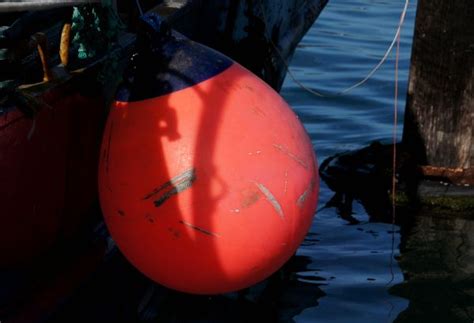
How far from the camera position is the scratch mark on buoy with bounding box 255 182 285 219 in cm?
406

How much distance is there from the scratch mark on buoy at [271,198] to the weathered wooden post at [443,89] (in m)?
2.54

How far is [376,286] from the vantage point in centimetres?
599

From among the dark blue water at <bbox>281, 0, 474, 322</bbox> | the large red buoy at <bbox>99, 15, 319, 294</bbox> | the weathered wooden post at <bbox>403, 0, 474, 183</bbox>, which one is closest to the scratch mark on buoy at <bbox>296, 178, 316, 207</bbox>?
the large red buoy at <bbox>99, 15, 319, 294</bbox>

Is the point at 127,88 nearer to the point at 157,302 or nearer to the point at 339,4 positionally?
the point at 157,302

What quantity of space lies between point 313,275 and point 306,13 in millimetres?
2656

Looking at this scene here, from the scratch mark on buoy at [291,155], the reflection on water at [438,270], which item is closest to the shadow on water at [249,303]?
the reflection on water at [438,270]

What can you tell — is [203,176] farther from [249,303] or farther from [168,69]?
[249,303]

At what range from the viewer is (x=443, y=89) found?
Result: 6.40 metres

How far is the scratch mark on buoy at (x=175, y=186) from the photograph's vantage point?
158 inches

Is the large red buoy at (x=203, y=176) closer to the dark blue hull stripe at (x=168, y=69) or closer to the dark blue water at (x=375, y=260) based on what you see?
the dark blue hull stripe at (x=168, y=69)

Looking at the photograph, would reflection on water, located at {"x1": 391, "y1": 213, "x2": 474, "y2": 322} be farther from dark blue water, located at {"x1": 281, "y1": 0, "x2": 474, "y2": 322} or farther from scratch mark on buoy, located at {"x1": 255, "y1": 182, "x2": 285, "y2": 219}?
scratch mark on buoy, located at {"x1": 255, "y1": 182, "x2": 285, "y2": 219}

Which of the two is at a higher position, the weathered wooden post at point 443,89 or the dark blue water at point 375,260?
the weathered wooden post at point 443,89

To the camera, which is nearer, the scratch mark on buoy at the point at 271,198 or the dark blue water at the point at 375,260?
the scratch mark on buoy at the point at 271,198

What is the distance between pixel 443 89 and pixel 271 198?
2611 millimetres
